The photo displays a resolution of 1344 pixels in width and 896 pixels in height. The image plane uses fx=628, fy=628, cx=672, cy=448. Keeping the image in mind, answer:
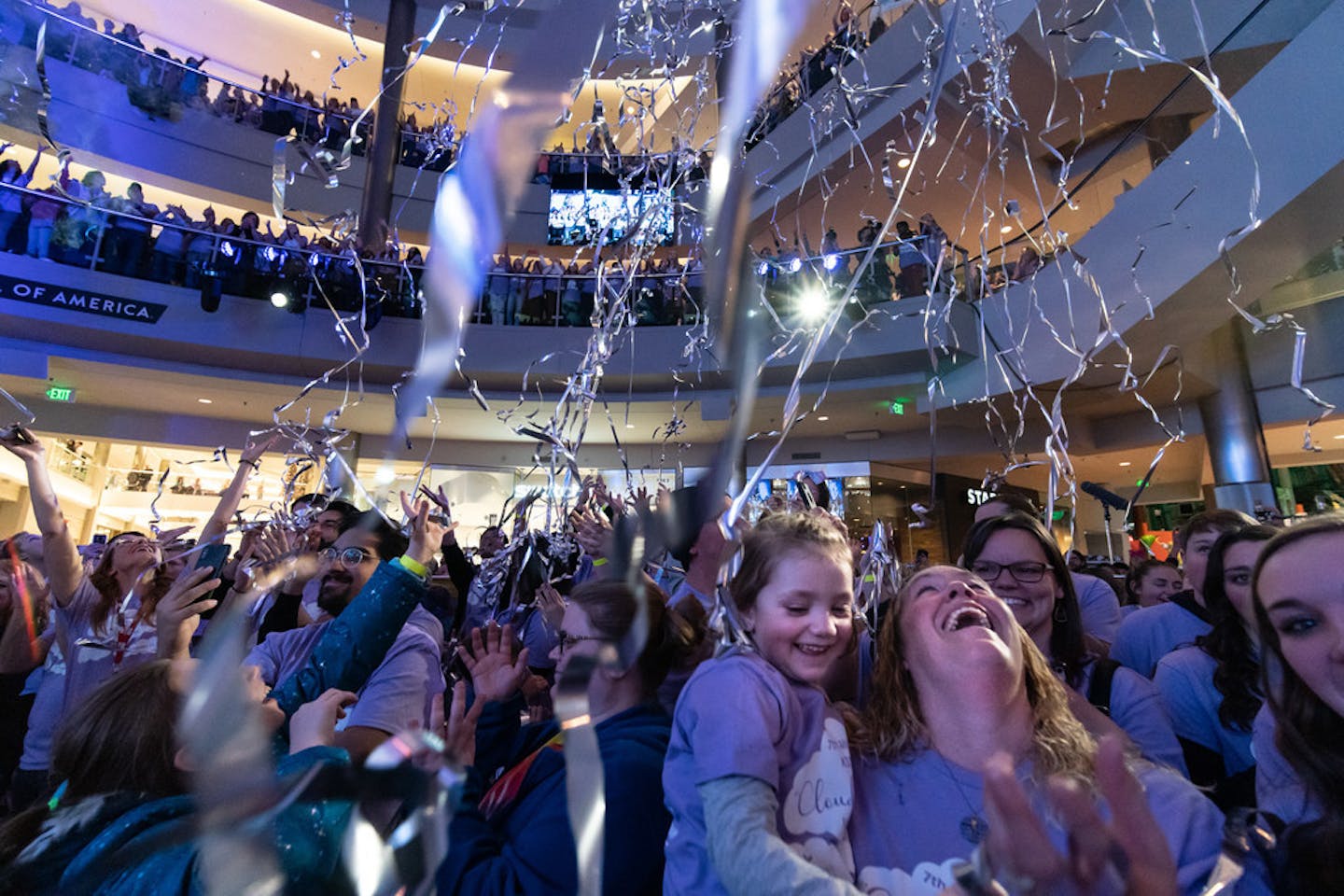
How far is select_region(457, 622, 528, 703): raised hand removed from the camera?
1230mm

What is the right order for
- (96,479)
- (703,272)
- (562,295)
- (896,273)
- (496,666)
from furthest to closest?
1. (96,479)
2. (562,295)
3. (896,273)
4. (703,272)
5. (496,666)

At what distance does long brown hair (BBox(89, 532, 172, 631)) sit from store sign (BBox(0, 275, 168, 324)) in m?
7.00

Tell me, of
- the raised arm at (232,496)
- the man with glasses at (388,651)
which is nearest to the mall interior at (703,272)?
the raised arm at (232,496)

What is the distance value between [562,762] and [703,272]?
2.88 meters

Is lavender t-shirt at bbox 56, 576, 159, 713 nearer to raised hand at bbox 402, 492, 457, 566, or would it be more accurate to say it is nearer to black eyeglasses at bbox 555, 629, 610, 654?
raised hand at bbox 402, 492, 457, 566

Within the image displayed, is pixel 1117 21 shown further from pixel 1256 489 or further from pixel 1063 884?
pixel 1063 884

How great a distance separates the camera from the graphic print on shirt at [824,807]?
0.77 m

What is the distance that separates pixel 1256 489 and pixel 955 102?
462cm

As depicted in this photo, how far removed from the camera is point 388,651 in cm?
145

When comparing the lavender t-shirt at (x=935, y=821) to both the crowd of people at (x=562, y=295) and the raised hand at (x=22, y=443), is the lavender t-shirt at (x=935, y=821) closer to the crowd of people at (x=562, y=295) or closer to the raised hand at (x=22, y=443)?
the raised hand at (x=22, y=443)

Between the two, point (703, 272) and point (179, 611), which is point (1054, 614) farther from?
point (703, 272)

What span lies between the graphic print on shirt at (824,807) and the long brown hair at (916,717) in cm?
8

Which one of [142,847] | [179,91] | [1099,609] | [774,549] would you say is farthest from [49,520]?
[179,91]

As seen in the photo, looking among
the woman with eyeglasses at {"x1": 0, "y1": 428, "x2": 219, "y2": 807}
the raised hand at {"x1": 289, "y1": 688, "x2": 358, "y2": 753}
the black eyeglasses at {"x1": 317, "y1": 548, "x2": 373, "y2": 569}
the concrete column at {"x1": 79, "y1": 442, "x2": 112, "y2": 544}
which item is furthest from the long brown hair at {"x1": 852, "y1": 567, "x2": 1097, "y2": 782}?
the concrete column at {"x1": 79, "y1": 442, "x2": 112, "y2": 544}
